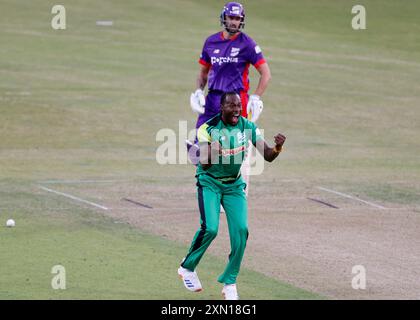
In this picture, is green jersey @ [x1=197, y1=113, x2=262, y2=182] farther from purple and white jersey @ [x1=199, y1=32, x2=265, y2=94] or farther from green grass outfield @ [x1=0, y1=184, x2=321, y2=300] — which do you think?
purple and white jersey @ [x1=199, y1=32, x2=265, y2=94]

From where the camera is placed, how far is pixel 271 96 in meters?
30.6

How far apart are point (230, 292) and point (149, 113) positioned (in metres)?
16.3

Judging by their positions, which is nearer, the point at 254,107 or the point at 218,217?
the point at 218,217

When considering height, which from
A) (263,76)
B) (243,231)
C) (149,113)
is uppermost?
(263,76)

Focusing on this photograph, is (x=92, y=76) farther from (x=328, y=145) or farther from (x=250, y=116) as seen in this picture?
(x=250, y=116)

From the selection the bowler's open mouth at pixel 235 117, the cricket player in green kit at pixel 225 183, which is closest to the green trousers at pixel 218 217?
the cricket player in green kit at pixel 225 183

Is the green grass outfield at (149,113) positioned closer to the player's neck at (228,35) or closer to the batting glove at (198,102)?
the batting glove at (198,102)

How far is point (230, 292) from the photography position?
11906 millimetres

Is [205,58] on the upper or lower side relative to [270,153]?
upper

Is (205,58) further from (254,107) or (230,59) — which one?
(254,107)

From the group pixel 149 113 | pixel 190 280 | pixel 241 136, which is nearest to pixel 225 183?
pixel 241 136

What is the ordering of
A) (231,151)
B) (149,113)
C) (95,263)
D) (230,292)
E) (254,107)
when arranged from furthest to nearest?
1. (149,113)
2. (254,107)
3. (95,263)
4. (231,151)
5. (230,292)

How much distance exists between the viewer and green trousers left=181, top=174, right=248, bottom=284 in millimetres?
11969
